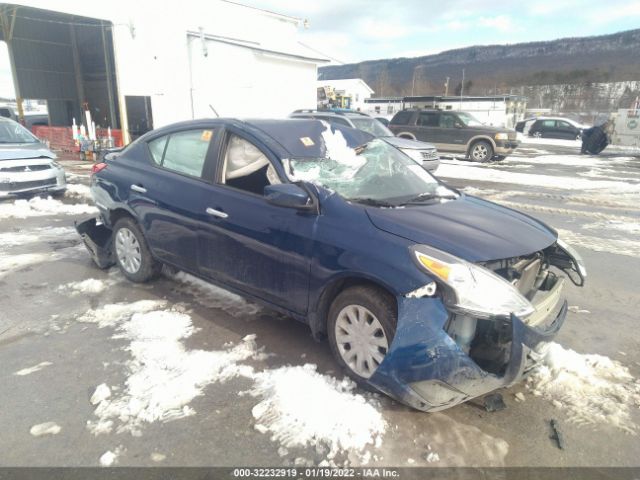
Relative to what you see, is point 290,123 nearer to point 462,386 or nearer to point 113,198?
point 113,198

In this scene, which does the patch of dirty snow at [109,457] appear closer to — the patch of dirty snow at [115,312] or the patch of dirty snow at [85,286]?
the patch of dirty snow at [115,312]

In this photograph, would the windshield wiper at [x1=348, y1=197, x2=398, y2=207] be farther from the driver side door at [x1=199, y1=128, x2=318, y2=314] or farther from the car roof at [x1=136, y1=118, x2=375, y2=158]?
the car roof at [x1=136, y1=118, x2=375, y2=158]

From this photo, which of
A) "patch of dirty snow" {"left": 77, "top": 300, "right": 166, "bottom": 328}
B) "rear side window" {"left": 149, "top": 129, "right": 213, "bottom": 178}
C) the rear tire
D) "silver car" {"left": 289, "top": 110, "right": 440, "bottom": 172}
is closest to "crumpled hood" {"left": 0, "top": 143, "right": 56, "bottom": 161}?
"rear side window" {"left": 149, "top": 129, "right": 213, "bottom": 178}

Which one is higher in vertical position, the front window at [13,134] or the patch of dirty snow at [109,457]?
the front window at [13,134]

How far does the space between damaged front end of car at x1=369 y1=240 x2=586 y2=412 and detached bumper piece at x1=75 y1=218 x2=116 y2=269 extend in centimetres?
367

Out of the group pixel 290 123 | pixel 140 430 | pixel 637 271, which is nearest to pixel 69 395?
pixel 140 430

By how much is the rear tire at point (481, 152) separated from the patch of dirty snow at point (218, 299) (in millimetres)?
14356

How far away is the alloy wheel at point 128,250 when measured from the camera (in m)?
4.66

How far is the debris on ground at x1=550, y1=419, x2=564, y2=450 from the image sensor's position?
2.61 m

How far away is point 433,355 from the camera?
248cm

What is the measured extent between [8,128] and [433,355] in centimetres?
1022

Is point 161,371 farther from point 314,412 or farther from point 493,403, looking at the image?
point 493,403

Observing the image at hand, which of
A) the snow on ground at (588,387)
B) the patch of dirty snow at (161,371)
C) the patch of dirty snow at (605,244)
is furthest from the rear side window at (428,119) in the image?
the patch of dirty snow at (161,371)

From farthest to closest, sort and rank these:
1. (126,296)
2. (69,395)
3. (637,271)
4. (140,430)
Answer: (637,271) → (126,296) → (69,395) → (140,430)
